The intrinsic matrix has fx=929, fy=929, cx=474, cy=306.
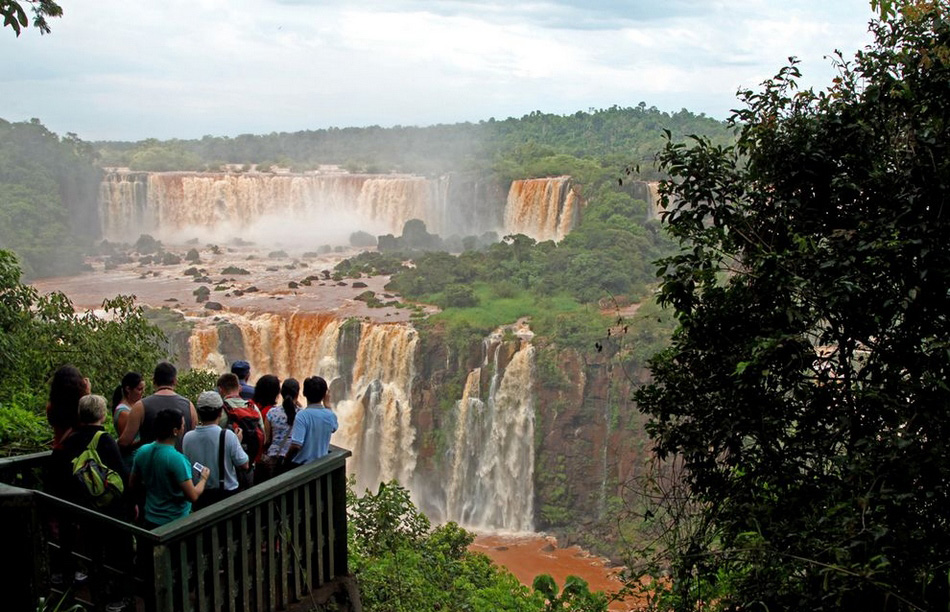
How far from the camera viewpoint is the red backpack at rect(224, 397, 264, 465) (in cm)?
476

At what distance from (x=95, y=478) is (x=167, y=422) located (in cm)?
37

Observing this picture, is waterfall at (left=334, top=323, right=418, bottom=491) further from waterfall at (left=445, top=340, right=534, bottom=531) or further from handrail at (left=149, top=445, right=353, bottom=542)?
handrail at (left=149, top=445, right=353, bottom=542)

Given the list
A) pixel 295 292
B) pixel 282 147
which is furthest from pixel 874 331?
pixel 282 147

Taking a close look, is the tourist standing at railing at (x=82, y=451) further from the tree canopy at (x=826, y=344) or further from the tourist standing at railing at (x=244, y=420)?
the tree canopy at (x=826, y=344)

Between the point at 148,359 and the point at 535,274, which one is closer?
the point at 148,359

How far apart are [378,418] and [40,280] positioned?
17.6 metres

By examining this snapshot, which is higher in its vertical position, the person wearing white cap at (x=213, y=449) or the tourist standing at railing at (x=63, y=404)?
the tourist standing at railing at (x=63, y=404)

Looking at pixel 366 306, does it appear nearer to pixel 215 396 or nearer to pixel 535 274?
pixel 535 274

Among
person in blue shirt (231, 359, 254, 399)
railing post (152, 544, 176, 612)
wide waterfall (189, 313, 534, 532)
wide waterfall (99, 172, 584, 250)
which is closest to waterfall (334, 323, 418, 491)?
wide waterfall (189, 313, 534, 532)

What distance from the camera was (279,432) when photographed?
5.04 m

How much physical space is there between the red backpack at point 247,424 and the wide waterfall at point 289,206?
3211cm

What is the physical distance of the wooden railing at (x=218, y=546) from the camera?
12.3ft

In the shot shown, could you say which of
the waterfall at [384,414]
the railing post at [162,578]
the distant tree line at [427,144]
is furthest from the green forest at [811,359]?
the distant tree line at [427,144]

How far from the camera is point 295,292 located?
26781mm
